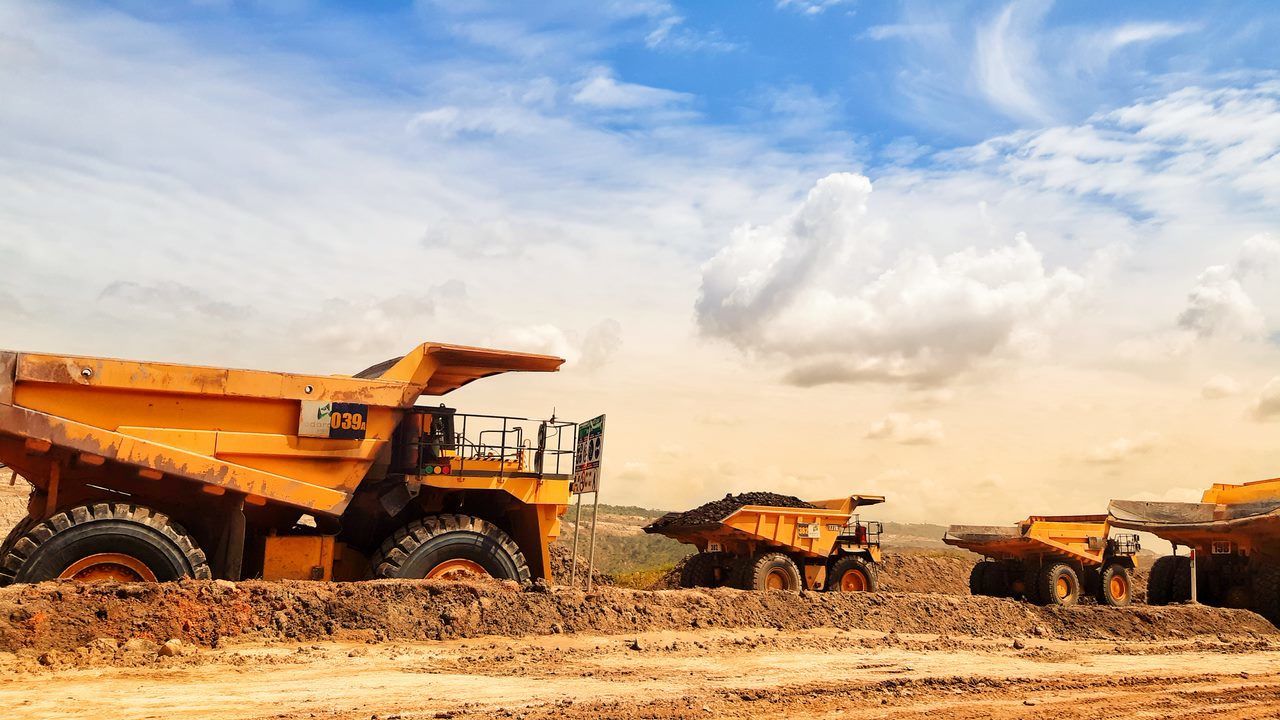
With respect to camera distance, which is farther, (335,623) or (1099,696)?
(335,623)

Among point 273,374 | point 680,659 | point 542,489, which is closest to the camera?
point 680,659

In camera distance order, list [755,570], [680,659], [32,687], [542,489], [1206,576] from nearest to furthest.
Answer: [32,687]
[680,659]
[542,489]
[755,570]
[1206,576]

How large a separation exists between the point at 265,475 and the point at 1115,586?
60.5 feet

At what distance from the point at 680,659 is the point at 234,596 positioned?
15.2 ft

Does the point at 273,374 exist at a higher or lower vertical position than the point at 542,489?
higher

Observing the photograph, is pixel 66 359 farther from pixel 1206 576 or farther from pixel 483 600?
pixel 1206 576

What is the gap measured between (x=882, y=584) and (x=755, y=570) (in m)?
10.3


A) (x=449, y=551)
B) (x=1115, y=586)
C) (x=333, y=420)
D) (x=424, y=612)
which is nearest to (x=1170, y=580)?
(x=1115, y=586)

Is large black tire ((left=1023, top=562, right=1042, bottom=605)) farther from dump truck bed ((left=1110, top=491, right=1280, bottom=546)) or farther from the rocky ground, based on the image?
the rocky ground

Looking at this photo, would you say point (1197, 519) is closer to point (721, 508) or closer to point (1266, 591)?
point (1266, 591)

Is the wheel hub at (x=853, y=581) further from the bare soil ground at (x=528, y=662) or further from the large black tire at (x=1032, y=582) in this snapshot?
the bare soil ground at (x=528, y=662)

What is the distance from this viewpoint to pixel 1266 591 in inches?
755

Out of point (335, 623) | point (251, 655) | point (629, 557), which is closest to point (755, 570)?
point (335, 623)

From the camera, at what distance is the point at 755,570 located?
61.0 feet
